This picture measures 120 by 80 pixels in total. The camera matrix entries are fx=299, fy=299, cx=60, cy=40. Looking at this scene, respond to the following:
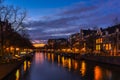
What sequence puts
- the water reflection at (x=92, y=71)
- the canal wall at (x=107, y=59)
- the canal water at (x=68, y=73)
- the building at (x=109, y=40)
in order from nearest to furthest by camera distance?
the canal water at (x=68, y=73) < the water reflection at (x=92, y=71) < the canal wall at (x=107, y=59) < the building at (x=109, y=40)

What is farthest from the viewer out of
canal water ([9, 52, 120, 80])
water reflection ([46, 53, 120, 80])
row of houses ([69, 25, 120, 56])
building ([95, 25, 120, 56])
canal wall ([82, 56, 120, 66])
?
row of houses ([69, 25, 120, 56])

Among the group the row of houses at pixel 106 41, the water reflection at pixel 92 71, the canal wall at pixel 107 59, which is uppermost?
the row of houses at pixel 106 41

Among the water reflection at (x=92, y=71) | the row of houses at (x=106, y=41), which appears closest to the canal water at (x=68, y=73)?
the water reflection at (x=92, y=71)

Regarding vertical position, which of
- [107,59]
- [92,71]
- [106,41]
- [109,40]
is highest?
[109,40]

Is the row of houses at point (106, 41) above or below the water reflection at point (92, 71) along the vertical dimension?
above

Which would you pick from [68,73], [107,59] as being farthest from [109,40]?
[68,73]

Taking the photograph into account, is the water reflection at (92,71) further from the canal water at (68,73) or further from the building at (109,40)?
the building at (109,40)

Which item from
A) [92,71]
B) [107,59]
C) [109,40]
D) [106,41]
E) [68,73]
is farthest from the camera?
[106,41]

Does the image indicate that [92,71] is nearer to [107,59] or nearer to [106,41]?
[107,59]

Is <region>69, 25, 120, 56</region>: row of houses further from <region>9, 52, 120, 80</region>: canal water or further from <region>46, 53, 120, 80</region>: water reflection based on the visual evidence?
<region>9, 52, 120, 80</region>: canal water

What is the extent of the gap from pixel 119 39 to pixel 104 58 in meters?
34.1

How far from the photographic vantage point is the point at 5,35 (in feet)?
157

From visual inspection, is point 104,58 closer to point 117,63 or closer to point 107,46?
point 117,63

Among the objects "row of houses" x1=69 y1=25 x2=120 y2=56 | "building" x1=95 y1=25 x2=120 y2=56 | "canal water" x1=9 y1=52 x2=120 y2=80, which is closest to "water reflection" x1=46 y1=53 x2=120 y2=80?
"canal water" x1=9 y1=52 x2=120 y2=80
